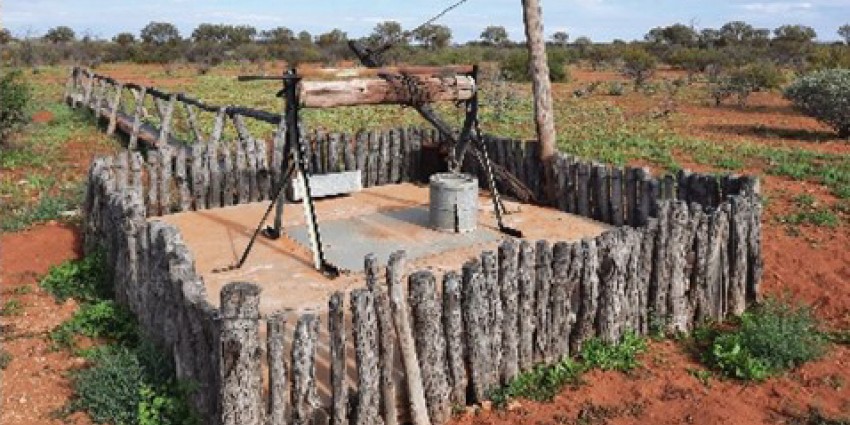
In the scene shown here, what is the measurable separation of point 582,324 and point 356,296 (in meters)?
2.20

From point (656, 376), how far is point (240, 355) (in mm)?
3312

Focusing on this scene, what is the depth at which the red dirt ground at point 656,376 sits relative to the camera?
542 cm

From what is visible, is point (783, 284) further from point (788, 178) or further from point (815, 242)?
point (788, 178)

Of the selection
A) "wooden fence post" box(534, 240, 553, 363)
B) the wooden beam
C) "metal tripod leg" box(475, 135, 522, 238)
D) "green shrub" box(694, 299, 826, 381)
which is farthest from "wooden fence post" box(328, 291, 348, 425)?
"metal tripod leg" box(475, 135, 522, 238)

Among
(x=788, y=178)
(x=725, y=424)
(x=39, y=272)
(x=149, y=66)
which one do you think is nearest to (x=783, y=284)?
(x=725, y=424)

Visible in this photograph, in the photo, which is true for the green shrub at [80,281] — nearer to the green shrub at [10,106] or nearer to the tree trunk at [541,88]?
the tree trunk at [541,88]

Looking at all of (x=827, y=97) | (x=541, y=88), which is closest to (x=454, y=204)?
(x=541, y=88)

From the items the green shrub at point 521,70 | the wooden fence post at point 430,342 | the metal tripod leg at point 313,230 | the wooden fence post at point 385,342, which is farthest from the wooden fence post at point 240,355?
the green shrub at point 521,70

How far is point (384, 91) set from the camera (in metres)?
8.51

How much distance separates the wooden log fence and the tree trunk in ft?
4.87

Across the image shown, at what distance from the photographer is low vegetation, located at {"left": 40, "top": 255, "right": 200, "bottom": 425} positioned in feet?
17.2

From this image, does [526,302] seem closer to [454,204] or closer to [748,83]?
[454,204]

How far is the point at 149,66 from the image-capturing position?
47.7m

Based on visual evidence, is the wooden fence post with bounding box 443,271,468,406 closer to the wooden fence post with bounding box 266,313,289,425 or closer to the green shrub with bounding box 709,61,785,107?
the wooden fence post with bounding box 266,313,289,425
